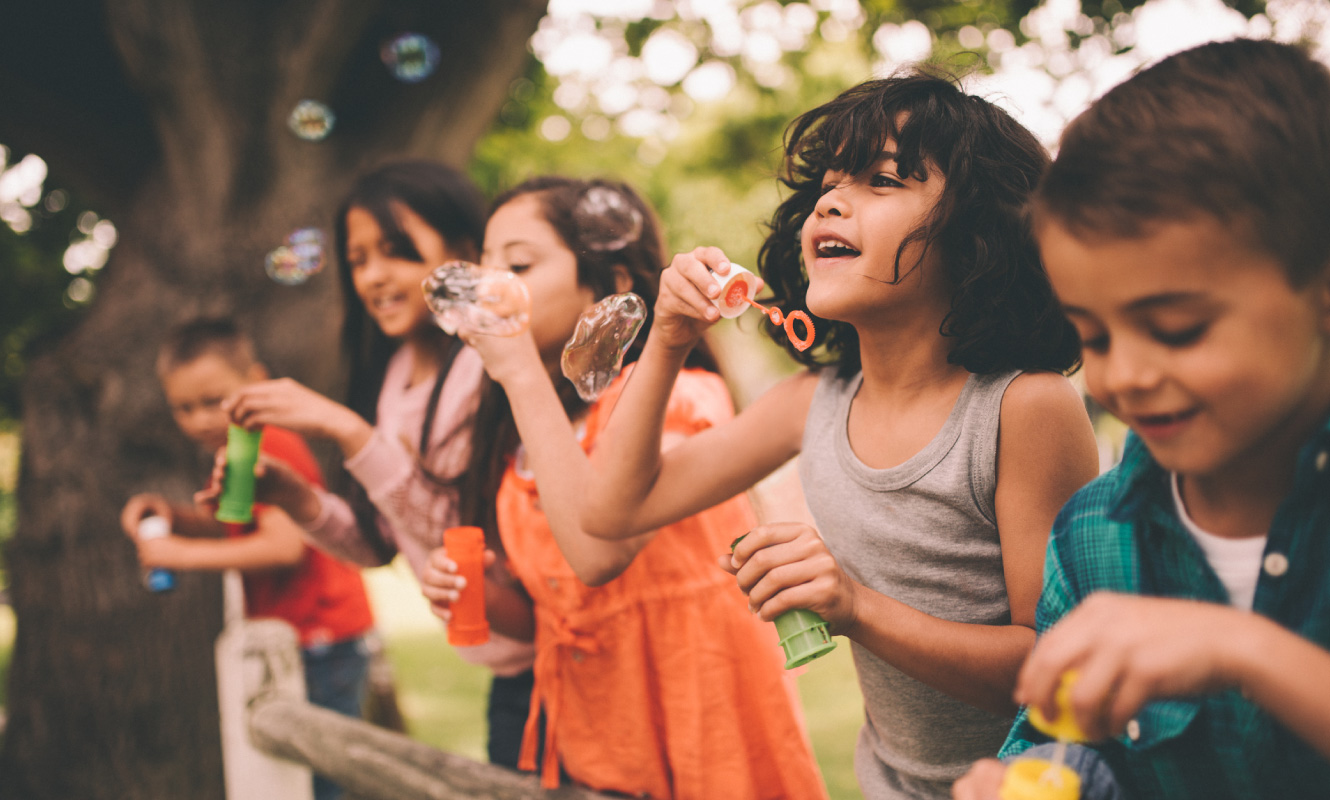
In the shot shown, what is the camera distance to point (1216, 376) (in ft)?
2.40

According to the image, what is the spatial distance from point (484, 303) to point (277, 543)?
1326mm

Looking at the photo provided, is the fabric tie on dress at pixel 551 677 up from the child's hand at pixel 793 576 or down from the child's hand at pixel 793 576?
down

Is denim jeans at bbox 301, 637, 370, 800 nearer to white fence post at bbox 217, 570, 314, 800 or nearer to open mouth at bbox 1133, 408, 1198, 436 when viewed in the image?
white fence post at bbox 217, 570, 314, 800

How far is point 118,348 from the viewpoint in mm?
3531

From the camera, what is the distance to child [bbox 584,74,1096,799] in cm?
110

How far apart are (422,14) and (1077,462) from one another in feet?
11.5

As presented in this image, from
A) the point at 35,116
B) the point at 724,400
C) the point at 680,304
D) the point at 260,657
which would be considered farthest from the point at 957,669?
the point at 35,116

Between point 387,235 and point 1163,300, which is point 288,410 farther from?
point 1163,300

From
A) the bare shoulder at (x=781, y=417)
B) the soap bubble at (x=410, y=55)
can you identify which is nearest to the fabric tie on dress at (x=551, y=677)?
the bare shoulder at (x=781, y=417)

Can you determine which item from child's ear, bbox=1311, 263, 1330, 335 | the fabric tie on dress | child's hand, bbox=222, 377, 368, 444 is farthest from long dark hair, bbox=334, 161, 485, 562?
child's ear, bbox=1311, 263, 1330, 335

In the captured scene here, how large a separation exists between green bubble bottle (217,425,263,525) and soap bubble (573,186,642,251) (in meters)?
0.90

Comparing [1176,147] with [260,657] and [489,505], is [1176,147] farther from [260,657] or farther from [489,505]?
[260,657]

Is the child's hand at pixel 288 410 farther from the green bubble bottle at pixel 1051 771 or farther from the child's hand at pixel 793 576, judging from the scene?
the green bubble bottle at pixel 1051 771

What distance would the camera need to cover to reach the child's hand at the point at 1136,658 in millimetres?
672
